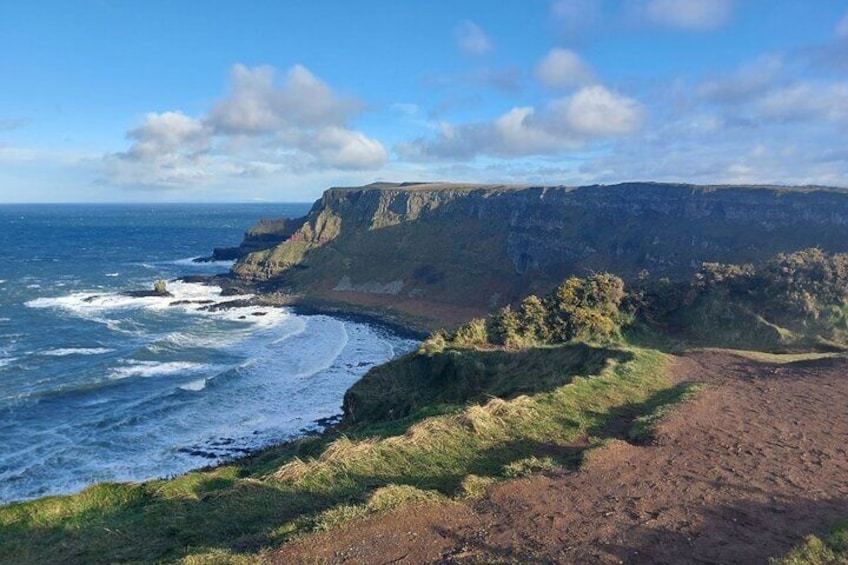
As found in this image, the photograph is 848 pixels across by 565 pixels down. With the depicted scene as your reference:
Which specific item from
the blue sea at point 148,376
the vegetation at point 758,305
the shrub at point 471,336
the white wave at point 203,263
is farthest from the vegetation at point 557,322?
the white wave at point 203,263

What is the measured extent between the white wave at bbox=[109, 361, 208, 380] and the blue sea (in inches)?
5.3

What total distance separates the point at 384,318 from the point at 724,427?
5382 cm

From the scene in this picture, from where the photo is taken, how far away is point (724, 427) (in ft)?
49.1

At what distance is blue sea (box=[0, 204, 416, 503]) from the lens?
29250 mm

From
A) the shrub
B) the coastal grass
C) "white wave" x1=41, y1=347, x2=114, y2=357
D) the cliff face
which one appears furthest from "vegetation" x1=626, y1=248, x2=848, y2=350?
"white wave" x1=41, y1=347, x2=114, y2=357

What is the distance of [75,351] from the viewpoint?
46938 mm

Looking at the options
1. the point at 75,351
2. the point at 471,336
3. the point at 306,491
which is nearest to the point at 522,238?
the point at 471,336

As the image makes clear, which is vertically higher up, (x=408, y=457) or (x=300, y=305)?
(x=408, y=457)

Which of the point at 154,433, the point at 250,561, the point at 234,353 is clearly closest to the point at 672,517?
the point at 250,561

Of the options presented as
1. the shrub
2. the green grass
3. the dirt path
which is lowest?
the shrub

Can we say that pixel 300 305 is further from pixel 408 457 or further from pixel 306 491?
pixel 306 491

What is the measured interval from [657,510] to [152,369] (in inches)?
1570

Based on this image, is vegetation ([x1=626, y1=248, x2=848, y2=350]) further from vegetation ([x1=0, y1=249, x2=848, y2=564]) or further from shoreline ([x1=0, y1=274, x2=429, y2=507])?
shoreline ([x1=0, y1=274, x2=429, y2=507])

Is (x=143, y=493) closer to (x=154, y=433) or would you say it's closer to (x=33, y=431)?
(x=154, y=433)
